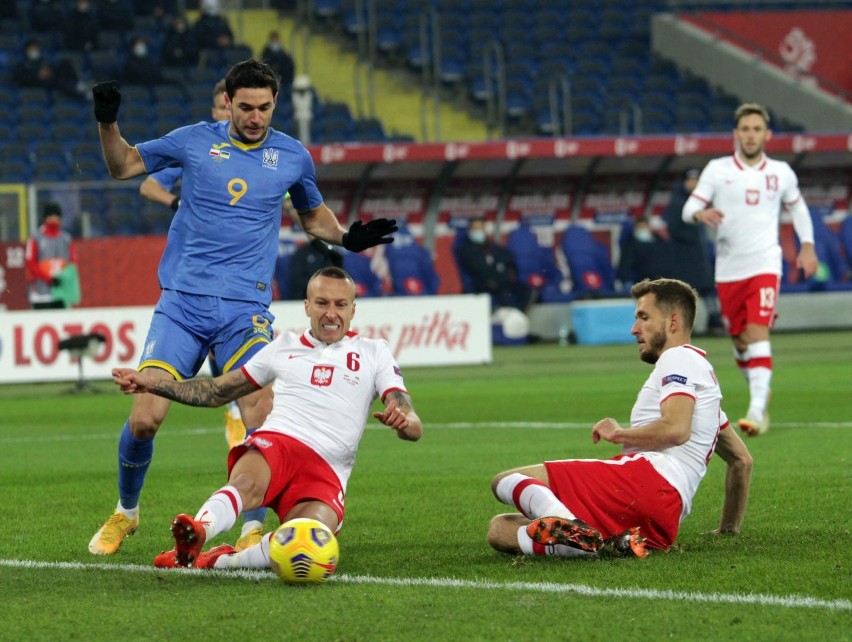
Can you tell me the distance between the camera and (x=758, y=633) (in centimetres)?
479

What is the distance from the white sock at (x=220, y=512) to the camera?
6031mm

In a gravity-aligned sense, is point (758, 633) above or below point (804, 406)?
above

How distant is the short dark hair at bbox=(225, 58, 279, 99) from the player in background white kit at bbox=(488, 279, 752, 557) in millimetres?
2022

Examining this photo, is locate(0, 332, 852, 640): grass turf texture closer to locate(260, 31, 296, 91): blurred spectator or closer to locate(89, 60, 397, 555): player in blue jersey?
locate(89, 60, 397, 555): player in blue jersey

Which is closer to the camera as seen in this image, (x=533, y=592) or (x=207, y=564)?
(x=533, y=592)

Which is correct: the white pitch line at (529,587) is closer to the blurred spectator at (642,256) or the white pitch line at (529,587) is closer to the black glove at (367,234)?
the black glove at (367,234)

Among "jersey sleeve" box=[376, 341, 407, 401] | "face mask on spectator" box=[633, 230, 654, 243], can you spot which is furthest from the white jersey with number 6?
Result: "face mask on spectator" box=[633, 230, 654, 243]

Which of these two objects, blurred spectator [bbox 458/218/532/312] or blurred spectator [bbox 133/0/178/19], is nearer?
blurred spectator [bbox 458/218/532/312]

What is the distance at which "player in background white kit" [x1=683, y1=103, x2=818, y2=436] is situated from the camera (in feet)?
40.7

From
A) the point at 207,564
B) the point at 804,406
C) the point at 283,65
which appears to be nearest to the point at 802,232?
the point at 804,406

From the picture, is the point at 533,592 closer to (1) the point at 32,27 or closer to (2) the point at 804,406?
(2) the point at 804,406

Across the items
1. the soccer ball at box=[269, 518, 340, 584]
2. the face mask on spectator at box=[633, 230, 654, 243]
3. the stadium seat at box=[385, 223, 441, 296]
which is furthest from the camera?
the face mask on spectator at box=[633, 230, 654, 243]

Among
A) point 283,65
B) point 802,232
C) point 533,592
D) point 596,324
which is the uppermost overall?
point 283,65

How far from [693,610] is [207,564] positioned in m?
2.16
